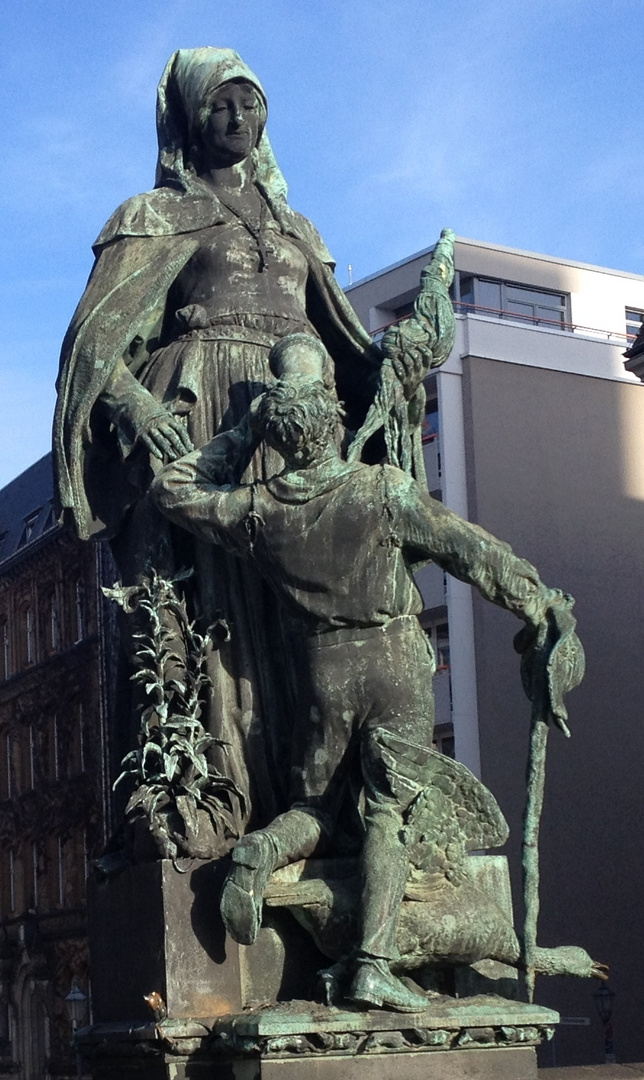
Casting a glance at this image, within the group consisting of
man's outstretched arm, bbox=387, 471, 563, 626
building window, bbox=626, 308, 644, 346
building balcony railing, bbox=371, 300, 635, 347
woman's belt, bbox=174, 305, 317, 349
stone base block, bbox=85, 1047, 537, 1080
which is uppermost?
building window, bbox=626, 308, 644, 346

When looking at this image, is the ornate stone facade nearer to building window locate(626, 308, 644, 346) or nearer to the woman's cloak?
building window locate(626, 308, 644, 346)

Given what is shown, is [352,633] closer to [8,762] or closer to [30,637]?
[30,637]

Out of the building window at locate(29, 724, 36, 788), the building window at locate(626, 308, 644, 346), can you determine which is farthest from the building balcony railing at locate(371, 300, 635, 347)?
the building window at locate(29, 724, 36, 788)

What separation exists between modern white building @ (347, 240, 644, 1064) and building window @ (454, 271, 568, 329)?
43 millimetres

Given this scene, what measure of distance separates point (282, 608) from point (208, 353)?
1.33 metres

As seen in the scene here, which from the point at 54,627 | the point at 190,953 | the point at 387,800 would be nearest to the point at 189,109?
the point at 387,800

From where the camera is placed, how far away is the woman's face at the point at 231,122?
9.59 metres

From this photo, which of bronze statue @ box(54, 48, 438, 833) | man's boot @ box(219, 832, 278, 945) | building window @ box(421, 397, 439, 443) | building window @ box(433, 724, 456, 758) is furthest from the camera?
building window @ box(421, 397, 439, 443)

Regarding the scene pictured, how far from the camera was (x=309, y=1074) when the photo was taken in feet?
24.7

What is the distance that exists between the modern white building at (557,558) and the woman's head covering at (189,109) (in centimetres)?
2786

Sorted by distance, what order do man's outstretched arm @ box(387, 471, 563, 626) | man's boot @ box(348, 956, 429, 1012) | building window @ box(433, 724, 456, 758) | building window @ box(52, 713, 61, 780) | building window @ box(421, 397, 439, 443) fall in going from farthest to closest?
building window @ box(52, 713, 61, 780) < building window @ box(421, 397, 439, 443) < building window @ box(433, 724, 456, 758) < man's outstretched arm @ box(387, 471, 563, 626) < man's boot @ box(348, 956, 429, 1012)

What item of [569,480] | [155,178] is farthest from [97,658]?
[155,178]

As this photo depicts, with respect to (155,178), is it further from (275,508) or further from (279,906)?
(279,906)

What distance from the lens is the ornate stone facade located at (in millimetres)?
53688
